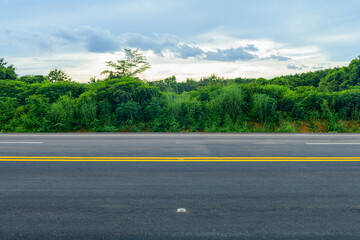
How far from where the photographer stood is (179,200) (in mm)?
4125

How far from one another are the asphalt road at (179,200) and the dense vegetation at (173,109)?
728 centimetres

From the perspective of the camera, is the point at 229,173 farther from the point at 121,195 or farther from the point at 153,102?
the point at 153,102

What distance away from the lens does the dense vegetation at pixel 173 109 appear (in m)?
13.4

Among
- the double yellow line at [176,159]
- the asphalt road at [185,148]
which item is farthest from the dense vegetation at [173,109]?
the double yellow line at [176,159]

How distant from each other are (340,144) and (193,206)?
747cm

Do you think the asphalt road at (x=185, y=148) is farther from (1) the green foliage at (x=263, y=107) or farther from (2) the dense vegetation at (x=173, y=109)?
(1) the green foliage at (x=263, y=107)

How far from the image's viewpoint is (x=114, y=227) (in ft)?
11.0

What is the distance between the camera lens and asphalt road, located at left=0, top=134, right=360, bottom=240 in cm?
329

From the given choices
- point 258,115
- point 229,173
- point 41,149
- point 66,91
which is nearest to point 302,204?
point 229,173

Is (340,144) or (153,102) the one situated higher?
(153,102)

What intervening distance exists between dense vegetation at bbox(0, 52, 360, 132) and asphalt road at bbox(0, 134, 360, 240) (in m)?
7.28

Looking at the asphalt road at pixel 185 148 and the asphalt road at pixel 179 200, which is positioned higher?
the asphalt road at pixel 185 148

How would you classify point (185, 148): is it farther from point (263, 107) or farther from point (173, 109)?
point (263, 107)

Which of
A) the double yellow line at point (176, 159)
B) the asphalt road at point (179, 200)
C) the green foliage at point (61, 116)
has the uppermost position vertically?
the green foliage at point (61, 116)
